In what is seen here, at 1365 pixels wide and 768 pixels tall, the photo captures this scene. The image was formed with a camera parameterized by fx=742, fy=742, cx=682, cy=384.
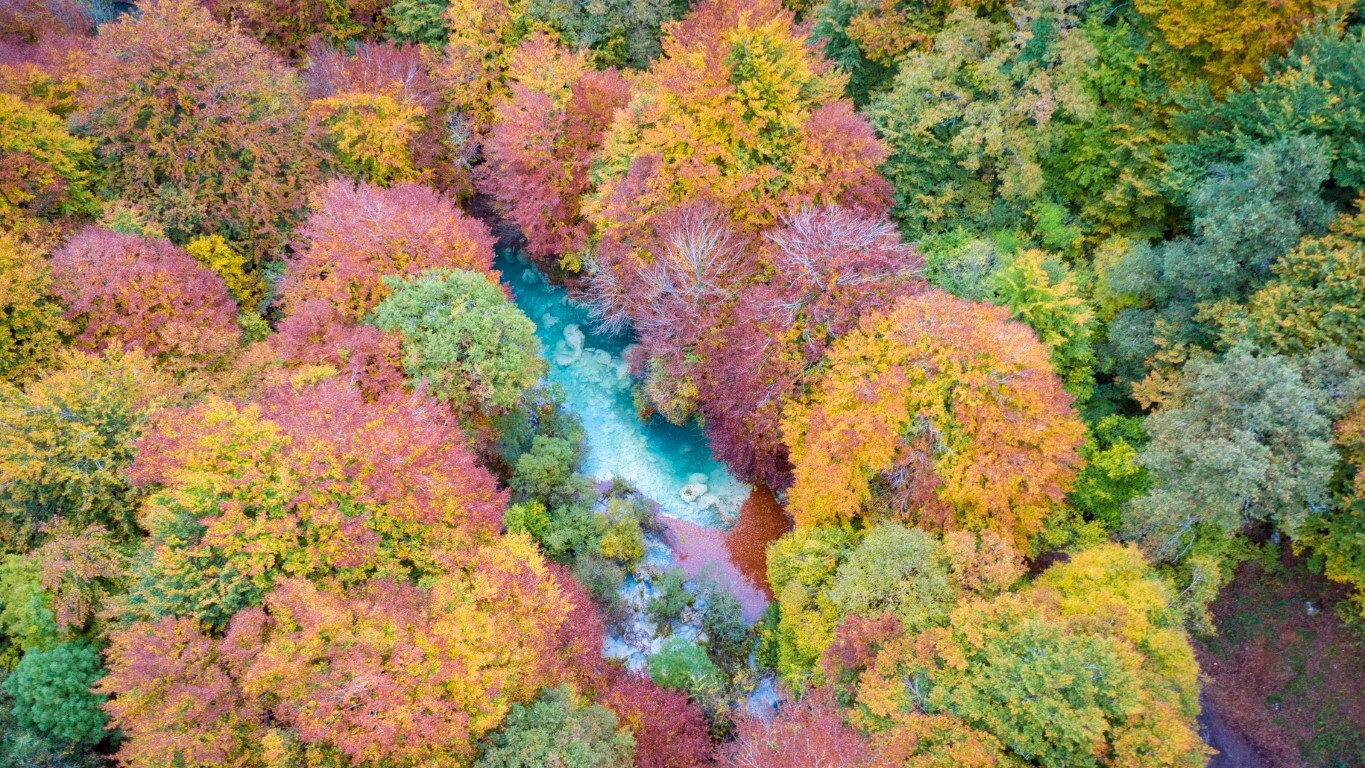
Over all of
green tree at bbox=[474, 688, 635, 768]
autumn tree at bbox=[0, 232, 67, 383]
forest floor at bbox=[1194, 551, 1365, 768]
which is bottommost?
autumn tree at bbox=[0, 232, 67, 383]

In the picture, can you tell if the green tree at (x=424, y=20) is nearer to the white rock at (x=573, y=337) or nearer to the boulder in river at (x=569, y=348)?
the white rock at (x=573, y=337)

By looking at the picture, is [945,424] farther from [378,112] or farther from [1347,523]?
[378,112]

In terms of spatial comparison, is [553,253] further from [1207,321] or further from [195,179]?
[1207,321]

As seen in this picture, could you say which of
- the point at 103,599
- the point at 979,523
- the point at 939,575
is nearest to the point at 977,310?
the point at 979,523

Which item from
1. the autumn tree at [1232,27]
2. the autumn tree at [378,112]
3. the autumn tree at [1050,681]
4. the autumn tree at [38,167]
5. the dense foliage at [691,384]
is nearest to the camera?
the autumn tree at [1050,681]

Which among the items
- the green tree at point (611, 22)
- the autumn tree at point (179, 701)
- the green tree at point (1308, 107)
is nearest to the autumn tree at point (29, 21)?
the green tree at point (611, 22)

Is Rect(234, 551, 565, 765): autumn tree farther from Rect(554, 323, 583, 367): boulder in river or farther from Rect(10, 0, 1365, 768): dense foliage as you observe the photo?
Rect(554, 323, 583, 367): boulder in river

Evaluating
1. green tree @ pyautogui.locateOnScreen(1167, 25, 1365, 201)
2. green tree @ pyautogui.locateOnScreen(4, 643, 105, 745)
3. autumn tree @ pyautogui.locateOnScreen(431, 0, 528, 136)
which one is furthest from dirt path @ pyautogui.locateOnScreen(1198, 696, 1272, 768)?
autumn tree @ pyautogui.locateOnScreen(431, 0, 528, 136)
